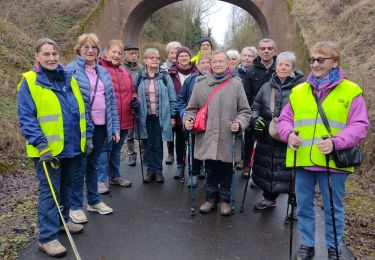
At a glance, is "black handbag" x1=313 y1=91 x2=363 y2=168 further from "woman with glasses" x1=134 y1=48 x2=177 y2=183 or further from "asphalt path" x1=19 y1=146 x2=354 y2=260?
"woman with glasses" x1=134 y1=48 x2=177 y2=183

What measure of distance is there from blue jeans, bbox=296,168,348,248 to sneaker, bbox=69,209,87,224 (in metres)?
2.66

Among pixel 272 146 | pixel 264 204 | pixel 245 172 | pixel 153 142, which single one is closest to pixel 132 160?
pixel 153 142

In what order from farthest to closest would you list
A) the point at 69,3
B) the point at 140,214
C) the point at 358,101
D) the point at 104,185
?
the point at 69,3, the point at 104,185, the point at 140,214, the point at 358,101

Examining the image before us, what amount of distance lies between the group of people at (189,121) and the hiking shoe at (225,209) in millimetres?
15

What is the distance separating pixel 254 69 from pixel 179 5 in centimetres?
3205

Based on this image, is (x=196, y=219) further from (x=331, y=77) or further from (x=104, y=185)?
(x=331, y=77)

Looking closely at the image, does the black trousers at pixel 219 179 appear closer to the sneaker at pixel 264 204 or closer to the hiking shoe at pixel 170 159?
the sneaker at pixel 264 204

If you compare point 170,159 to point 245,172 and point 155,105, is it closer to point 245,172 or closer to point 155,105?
point 245,172

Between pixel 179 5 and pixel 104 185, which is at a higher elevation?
pixel 179 5

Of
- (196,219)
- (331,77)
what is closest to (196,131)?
(196,219)

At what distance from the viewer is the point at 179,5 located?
36406 mm

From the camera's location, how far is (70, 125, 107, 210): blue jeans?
15.6ft

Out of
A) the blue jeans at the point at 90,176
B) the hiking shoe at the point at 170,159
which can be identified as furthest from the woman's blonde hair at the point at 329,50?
the hiking shoe at the point at 170,159

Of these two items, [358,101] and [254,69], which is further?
[254,69]
